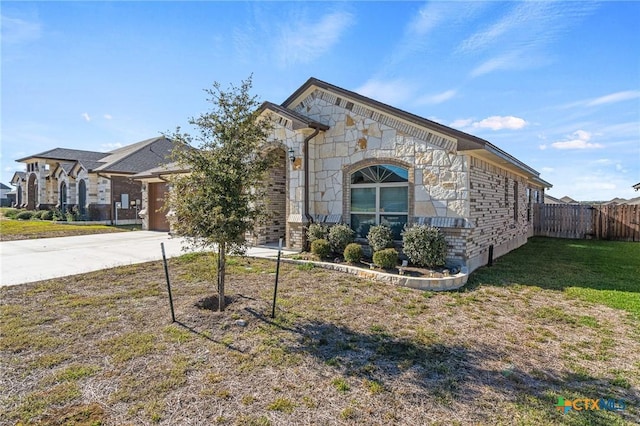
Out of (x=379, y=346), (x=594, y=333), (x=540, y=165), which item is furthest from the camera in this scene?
(x=540, y=165)

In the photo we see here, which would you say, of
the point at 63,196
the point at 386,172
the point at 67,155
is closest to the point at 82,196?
the point at 63,196

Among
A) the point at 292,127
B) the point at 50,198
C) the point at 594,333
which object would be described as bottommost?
the point at 594,333

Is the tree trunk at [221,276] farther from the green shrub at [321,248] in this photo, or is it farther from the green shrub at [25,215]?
the green shrub at [25,215]

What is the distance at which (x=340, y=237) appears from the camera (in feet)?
29.4

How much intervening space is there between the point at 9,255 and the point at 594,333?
1494 centimetres

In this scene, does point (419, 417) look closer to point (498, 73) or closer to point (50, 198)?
point (498, 73)

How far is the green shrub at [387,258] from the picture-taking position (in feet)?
24.9

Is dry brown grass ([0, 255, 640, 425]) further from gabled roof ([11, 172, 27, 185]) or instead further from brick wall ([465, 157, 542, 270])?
gabled roof ([11, 172, 27, 185])

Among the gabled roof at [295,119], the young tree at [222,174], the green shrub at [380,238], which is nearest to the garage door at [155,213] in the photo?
the gabled roof at [295,119]

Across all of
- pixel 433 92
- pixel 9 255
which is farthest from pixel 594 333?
pixel 9 255

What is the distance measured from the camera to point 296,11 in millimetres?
8375

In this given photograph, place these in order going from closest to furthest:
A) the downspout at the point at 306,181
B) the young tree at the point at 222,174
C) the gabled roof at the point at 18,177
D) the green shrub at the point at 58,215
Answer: the young tree at the point at 222,174 → the downspout at the point at 306,181 → the green shrub at the point at 58,215 → the gabled roof at the point at 18,177

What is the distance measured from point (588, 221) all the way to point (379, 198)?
14.9 meters

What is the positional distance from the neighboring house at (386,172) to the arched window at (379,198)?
0.03 metres
